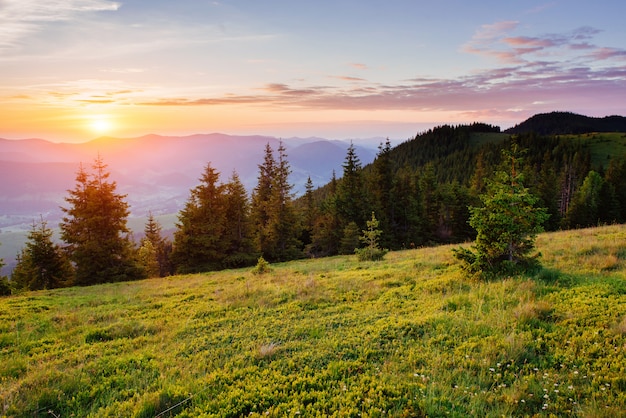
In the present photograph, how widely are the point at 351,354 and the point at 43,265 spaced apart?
3696cm

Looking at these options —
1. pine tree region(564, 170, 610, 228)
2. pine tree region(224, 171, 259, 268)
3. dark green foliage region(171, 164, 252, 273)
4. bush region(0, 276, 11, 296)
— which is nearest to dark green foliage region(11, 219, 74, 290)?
bush region(0, 276, 11, 296)

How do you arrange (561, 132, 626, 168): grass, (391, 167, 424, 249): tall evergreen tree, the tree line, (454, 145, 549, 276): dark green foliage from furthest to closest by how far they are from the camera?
(561, 132, 626, 168): grass
(391, 167, 424, 249): tall evergreen tree
the tree line
(454, 145, 549, 276): dark green foliage

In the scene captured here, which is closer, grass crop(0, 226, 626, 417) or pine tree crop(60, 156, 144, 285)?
grass crop(0, 226, 626, 417)

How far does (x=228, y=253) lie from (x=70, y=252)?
15.0 m

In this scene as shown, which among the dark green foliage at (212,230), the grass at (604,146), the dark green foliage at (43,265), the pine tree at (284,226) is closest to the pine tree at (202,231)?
the dark green foliage at (212,230)

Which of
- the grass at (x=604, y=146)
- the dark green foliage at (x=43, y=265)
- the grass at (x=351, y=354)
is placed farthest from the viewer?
the grass at (x=604, y=146)

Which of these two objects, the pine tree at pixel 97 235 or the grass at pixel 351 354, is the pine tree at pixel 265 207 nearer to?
the pine tree at pixel 97 235

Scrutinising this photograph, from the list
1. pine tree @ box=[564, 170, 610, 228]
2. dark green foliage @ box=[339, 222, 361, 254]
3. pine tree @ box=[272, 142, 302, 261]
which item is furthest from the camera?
pine tree @ box=[564, 170, 610, 228]

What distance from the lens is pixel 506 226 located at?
37.2 ft

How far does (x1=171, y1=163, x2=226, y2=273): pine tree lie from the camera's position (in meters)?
33.6

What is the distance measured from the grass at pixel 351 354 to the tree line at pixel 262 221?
3720mm

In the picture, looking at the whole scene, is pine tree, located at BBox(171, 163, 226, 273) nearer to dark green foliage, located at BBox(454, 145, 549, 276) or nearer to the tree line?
the tree line

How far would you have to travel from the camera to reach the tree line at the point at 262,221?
1239 inches

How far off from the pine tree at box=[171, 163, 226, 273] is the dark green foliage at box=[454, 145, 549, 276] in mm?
27018
